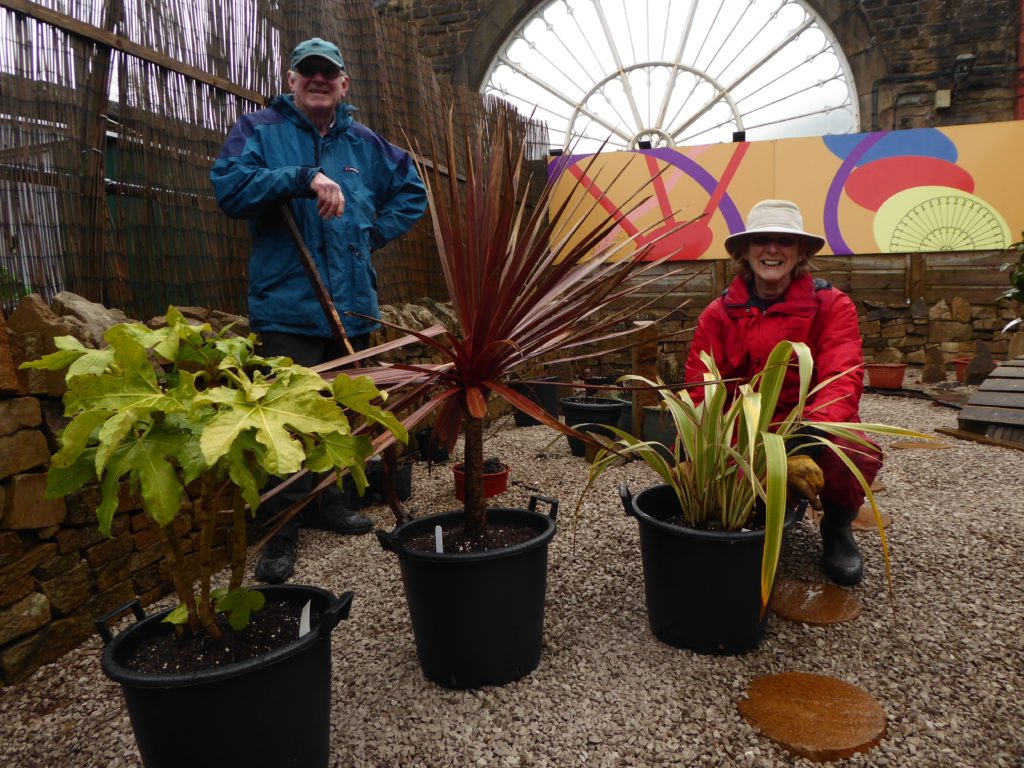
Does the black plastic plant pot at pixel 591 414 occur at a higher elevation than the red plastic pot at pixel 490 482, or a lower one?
higher

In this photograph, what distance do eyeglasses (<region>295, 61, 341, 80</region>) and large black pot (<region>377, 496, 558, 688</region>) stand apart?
1.55m

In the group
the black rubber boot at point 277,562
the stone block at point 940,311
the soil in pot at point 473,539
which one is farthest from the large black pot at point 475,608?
the stone block at point 940,311

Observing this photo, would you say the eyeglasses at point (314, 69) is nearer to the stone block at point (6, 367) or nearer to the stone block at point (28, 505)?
the stone block at point (6, 367)

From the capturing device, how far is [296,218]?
2189 millimetres

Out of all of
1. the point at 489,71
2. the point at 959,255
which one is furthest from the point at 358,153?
the point at 489,71

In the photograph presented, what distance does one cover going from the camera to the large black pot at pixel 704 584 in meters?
1.51

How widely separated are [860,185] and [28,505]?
6.67m

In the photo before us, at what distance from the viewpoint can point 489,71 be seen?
28.2 ft

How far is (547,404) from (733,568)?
2.99m

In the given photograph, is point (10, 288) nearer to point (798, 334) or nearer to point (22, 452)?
point (22, 452)

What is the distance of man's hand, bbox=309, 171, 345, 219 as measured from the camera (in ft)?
6.39

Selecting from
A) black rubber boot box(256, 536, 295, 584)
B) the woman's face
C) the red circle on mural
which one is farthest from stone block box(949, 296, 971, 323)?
black rubber boot box(256, 536, 295, 584)

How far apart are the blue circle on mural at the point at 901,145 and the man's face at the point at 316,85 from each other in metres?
5.46

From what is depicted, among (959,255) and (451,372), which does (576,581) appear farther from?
(959,255)
